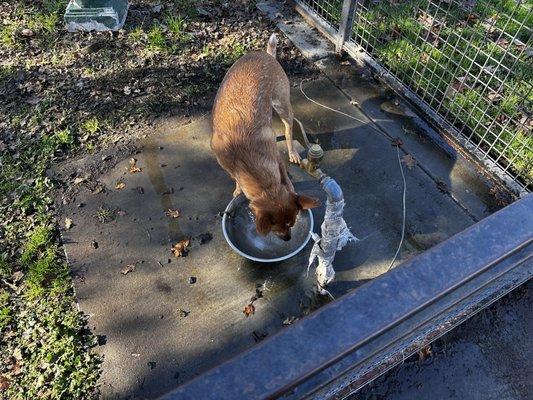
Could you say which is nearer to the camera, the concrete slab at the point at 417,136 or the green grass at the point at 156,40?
the concrete slab at the point at 417,136

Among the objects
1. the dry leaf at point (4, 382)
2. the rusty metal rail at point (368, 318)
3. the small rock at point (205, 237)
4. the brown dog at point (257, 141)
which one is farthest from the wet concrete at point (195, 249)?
the rusty metal rail at point (368, 318)

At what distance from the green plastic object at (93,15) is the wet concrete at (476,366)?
5969mm

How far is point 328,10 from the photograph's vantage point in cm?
627

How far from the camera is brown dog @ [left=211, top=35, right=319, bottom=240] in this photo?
3.32 meters

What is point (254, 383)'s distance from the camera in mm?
1008

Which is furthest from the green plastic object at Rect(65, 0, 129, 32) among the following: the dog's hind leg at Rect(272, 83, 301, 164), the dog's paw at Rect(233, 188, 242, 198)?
the dog's paw at Rect(233, 188, 242, 198)

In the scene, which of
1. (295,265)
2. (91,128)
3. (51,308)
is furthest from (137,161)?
(295,265)

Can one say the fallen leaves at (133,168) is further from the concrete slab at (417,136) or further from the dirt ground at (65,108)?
the concrete slab at (417,136)

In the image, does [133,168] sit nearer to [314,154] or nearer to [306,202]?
[314,154]

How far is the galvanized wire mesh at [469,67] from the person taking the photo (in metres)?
4.31

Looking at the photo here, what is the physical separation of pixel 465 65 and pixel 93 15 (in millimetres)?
5276

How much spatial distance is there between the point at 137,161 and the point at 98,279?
1485mm

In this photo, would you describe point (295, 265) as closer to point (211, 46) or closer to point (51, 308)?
point (51, 308)

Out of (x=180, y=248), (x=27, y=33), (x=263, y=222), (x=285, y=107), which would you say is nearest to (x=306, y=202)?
(x=263, y=222)
